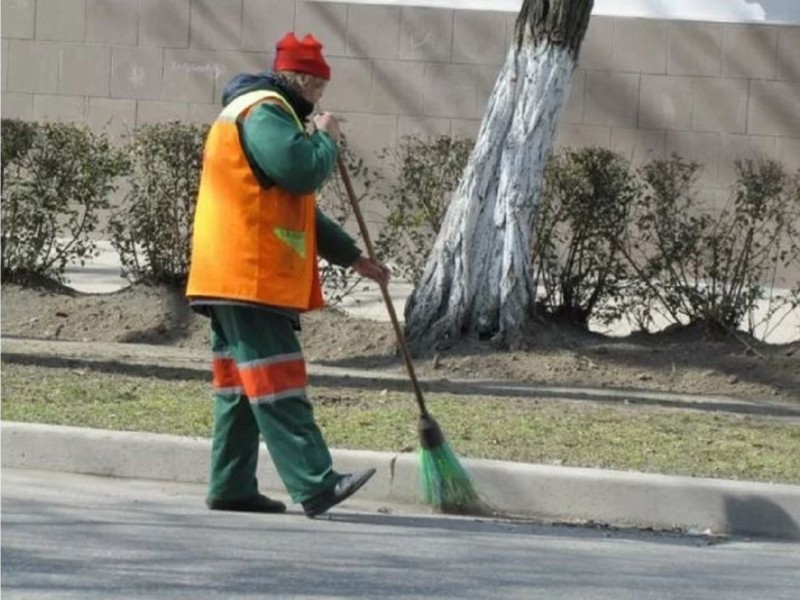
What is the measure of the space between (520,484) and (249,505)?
1178mm

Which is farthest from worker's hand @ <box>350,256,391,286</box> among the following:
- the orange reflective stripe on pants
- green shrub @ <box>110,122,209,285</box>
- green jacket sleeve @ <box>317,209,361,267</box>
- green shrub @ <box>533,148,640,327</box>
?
green shrub @ <box>110,122,209,285</box>

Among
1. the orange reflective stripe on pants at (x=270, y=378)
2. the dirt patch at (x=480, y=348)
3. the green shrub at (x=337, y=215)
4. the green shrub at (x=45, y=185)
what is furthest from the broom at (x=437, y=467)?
the green shrub at (x=45, y=185)

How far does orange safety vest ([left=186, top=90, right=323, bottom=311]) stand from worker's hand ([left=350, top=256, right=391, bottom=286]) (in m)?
0.37

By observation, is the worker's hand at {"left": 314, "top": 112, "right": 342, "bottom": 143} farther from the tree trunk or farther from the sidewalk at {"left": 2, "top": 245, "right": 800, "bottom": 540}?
the tree trunk

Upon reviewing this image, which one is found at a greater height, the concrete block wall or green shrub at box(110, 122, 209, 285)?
the concrete block wall

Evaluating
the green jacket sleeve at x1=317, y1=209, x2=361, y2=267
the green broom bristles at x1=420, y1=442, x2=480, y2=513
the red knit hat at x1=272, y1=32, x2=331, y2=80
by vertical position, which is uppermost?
the red knit hat at x1=272, y1=32, x2=331, y2=80

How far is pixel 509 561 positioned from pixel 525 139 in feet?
14.9

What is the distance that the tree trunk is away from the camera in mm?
11086

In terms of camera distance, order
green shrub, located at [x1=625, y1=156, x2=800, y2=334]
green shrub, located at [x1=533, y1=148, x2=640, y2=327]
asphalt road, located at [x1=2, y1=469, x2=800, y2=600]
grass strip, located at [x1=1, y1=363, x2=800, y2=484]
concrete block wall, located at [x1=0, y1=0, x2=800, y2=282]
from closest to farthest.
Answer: asphalt road, located at [x1=2, y1=469, x2=800, y2=600], grass strip, located at [x1=1, y1=363, x2=800, y2=484], green shrub, located at [x1=625, y1=156, x2=800, y2=334], green shrub, located at [x1=533, y1=148, x2=640, y2=327], concrete block wall, located at [x1=0, y1=0, x2=800, y2=282]

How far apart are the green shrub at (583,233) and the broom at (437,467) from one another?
150 inches

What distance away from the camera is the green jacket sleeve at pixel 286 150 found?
7125 mm

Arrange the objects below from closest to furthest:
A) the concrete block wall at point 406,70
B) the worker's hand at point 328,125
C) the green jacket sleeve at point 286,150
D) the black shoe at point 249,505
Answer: the green jacket sleeve at point 286,150 → the worker's hand at point 328,125 → the black shoe at point 249,505 → the concrete block wall at point 406,70

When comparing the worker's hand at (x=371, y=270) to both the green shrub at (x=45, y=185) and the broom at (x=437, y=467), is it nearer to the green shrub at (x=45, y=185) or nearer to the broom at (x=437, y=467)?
the broom at (x=437, y=467)

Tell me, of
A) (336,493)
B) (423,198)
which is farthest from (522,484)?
(423,198)
